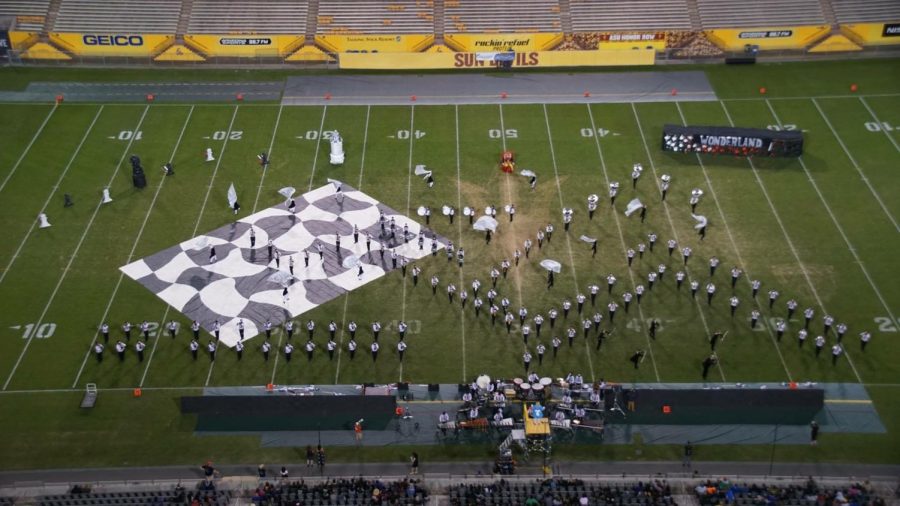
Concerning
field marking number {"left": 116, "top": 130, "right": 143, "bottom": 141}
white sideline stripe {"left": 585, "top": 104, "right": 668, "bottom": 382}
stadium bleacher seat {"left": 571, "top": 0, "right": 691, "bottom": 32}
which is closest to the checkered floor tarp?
white sideline stripe {"left": 585, "top": 104, "right": 668, "bottom": 382}

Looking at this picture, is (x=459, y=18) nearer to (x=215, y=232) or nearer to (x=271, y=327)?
(x=215, y=232)

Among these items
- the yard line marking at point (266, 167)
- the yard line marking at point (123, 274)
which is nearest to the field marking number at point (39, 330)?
the yard line marking at point (123, 274)

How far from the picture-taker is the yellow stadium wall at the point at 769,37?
50125mm

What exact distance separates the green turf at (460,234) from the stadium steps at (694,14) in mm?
3153

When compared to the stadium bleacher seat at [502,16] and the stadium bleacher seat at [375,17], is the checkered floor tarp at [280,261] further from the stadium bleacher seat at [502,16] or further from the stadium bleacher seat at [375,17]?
the stadium bleacher seat at [502,16]

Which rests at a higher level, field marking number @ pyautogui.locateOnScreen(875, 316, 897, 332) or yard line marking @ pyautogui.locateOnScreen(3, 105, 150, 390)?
yard line marking @ pyautogui.locateOnScreen(3, 105, 150, 390)

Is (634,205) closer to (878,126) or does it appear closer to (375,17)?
(878,126)

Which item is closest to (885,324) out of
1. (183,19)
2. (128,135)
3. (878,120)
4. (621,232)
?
(621,232)

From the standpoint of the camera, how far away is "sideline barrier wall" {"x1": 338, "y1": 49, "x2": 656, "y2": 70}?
163ft

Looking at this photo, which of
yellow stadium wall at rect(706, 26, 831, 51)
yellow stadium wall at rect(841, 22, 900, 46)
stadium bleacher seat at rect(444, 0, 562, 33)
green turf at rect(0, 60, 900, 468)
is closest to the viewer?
green turf at rect(0, 60, 900, 468)

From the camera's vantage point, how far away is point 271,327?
111 ft

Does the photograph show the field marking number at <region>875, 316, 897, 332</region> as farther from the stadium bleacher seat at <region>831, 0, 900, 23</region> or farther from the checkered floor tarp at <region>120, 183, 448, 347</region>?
the stadium bleacher seat at <region>831, 0, 900, 23</region>

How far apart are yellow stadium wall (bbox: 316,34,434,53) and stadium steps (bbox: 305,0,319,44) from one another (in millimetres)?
631

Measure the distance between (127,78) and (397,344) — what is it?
22.7 meters
